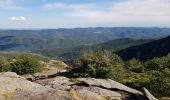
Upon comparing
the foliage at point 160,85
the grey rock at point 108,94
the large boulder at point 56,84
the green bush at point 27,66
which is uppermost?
the grey rock at point 108,94

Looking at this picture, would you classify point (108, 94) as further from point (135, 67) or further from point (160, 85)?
point (135, 67)

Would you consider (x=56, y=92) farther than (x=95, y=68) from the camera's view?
No

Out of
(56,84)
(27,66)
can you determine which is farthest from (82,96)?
(27,66)

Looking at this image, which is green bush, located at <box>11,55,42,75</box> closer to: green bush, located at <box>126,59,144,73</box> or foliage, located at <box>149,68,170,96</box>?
green bush, located at <box>126,59,144,73</box>

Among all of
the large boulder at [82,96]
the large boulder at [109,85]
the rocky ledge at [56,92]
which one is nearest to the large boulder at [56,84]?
the rocky ledge at [56,92]

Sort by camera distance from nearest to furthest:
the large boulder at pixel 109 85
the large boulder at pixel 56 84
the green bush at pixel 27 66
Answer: the large boulder at pixel 109 85 → the large boulder at pixel 56 84 → the green bush at pixel 27 66

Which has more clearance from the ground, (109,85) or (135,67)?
(109,85)

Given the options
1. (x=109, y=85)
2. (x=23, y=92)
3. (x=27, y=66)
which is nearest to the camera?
(x=23, y=92)

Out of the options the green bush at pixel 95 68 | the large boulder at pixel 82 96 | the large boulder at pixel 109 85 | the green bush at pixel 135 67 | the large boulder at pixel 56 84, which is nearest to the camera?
the large boulder at pixel 82 96

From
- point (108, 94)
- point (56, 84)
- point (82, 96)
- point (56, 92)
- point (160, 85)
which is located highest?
point (56, 92)

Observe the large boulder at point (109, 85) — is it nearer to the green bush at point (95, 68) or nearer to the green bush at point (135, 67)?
the green bush at point (95, 68)

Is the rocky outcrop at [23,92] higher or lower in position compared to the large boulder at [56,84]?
higher

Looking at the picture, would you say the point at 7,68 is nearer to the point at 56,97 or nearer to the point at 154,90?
the point at 154,90

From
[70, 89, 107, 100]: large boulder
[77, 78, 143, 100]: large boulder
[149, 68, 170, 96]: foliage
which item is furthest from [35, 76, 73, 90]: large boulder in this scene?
[149, 68, 170, 96]: foliage
